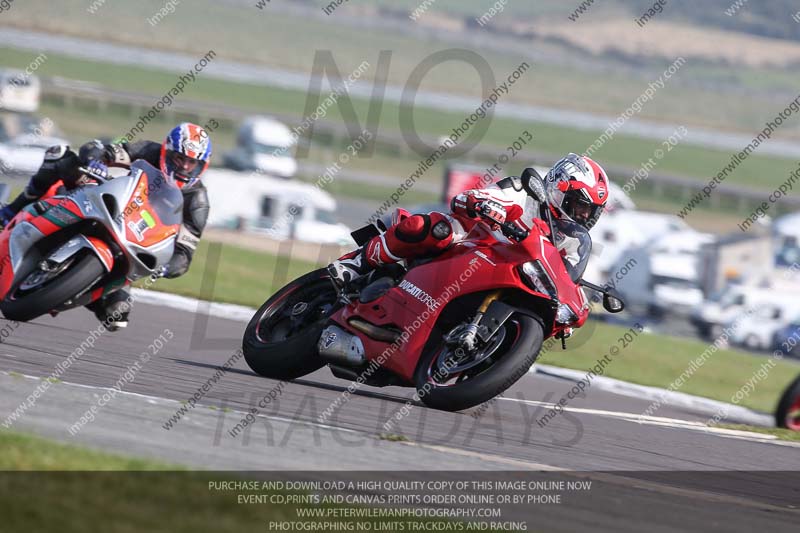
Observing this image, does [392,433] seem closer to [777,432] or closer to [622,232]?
[777,432]

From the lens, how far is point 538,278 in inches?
315

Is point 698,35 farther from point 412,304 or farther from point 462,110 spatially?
point 412,304

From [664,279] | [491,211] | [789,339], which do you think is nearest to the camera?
[491,211]

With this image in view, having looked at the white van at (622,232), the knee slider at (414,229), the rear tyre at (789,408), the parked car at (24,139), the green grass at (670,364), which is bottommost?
the parked car at (24,139)

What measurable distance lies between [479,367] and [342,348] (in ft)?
3.28

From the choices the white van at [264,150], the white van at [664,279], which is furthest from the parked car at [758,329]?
the white van at [264,150]

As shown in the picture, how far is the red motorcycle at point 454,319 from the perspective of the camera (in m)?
7.87

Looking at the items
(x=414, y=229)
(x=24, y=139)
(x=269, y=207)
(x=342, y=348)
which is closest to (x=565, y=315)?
(x=414, y=229)

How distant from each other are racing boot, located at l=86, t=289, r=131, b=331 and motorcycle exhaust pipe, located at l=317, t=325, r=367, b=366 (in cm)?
227

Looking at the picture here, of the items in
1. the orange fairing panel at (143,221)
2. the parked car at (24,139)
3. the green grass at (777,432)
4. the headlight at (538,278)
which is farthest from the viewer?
the parked car at (24,139)

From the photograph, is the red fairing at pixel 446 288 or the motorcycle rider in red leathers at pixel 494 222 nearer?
the red fairing at pixel 446 288

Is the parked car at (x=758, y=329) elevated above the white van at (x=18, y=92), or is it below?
above

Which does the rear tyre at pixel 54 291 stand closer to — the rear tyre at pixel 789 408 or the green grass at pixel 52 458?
the green grass at pixel 52 458

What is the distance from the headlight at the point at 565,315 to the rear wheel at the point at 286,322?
169 cm
